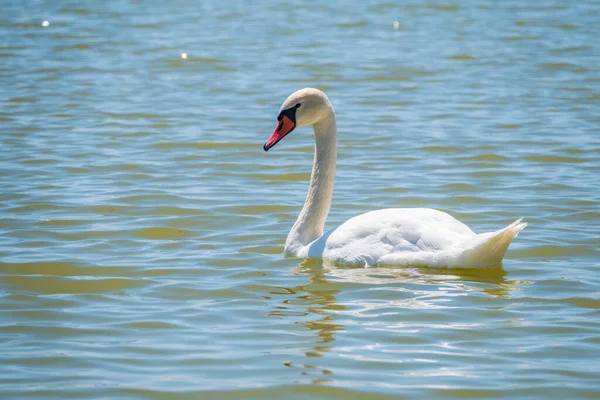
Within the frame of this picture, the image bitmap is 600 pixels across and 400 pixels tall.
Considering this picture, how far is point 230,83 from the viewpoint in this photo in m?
17.9

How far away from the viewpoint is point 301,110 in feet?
27.9

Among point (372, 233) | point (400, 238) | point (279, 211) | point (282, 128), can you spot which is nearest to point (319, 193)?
point (282, 128)

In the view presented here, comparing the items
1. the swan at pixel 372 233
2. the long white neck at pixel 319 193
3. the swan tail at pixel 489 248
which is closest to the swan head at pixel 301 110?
the swan at pixel 372 233

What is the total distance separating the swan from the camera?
24.4 feet

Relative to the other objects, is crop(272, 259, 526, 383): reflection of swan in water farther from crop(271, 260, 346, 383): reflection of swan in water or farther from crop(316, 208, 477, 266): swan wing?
crop(316, 208, 477, 266): swan wing

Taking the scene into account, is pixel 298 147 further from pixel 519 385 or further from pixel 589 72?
pixel 519 385

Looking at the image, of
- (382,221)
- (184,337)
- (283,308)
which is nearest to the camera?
(184,337)

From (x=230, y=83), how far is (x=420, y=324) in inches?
462

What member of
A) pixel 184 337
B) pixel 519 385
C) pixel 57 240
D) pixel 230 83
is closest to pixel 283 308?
pixel 184 337

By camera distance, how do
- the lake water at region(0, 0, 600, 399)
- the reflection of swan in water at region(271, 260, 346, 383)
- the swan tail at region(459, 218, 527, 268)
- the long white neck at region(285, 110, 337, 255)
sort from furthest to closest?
the long white neck at region(285, 110, 337, 255) → the swan tail at region(459, 218, 527, 268) → the reflection of swan in water at region(271, 260, 346, 383) → the lake water at region(0, 0, 600, 399)

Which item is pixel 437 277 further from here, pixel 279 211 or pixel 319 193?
pixel 279 211

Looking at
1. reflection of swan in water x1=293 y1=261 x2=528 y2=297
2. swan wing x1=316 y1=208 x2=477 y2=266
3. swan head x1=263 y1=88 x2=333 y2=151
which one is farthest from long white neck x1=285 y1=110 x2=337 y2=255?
reflection of swan in water x1=293 y1=261 x2=528 y2=297

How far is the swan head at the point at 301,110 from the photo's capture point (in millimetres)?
8461

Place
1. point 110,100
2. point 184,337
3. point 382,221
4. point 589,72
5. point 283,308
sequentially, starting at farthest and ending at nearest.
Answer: point 589,72 < point 110,100 < point 382,221 < point 283,308 < point 184,337
